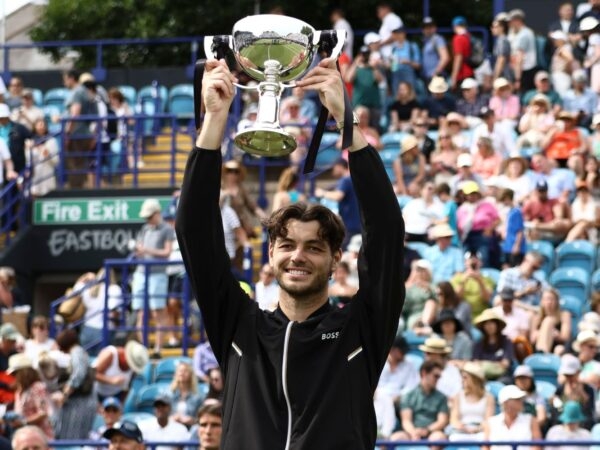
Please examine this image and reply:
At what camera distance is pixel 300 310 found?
555cm

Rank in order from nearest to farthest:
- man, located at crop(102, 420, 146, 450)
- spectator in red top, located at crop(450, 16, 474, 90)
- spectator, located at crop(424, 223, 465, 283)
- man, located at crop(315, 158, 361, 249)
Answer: man, located at crop(102, 420, 146, 450) → spectator, located at crop(424, 223, 465, 283) → man, located at crop(315, 158, 361, 249) → spectator in red top, located at crop(450, 16, 474, 90)

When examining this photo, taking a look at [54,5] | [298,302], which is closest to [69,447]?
[298,302]

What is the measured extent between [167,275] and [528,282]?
3.33 meters

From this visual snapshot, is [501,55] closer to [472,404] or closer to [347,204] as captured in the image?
[347,204]

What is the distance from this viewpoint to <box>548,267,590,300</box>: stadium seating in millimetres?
14891

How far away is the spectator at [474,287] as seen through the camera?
47.0 ft

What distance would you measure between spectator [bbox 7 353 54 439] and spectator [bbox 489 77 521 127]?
6596mm

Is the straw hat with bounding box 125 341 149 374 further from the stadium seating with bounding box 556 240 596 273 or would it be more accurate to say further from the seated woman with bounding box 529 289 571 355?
the stadium seating with bounding box 556 240 596 273

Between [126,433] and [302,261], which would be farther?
[126,433]

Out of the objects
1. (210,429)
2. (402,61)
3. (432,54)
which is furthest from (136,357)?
(432,54)

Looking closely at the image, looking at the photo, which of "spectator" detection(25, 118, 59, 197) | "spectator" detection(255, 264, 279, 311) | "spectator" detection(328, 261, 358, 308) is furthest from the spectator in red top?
"spectator" detection(328, 261, 358, 308)

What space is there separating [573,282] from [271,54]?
382 inches

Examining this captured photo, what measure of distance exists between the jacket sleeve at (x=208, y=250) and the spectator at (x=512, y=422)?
20.6 ft

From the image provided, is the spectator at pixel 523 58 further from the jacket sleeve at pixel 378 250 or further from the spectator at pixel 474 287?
the jacket sleeve at pixel 378 250
